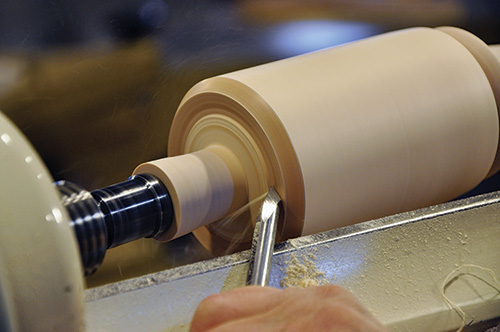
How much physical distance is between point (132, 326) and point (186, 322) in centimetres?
5

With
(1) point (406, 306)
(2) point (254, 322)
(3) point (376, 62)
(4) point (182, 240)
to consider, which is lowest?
(4) point (182, 240)

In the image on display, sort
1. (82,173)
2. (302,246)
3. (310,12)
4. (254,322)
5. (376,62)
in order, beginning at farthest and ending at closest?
1. (310,12)
2. (82,173)
3. (376,62)
4. (302,246)
5. (254,322)

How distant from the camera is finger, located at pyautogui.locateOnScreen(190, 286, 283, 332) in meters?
0.40

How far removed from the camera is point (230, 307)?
401 mm

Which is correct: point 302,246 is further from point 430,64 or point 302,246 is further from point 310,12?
point 310,12

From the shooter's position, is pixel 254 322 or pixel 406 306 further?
pixel 406 306

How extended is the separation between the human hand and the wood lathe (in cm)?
14

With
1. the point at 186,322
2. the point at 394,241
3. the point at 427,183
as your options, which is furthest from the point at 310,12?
the point at 186,322

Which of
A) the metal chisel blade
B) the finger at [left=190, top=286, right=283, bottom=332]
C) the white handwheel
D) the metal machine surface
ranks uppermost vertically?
the white handwheel

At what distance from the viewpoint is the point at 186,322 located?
523 millimetres

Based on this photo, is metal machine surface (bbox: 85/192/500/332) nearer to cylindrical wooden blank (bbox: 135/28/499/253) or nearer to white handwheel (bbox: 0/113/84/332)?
cylindrical wooden blank (bbox: 135/28/499/253)

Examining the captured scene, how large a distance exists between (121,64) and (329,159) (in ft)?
1.45

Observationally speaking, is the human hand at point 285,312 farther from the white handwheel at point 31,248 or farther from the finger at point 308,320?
the white handwheel at point 31,248

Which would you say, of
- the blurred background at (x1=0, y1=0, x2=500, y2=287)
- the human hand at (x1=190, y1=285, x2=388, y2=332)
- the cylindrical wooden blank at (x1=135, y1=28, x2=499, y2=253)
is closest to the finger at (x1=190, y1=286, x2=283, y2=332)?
the human hand at (x1=190, y1=285, x2=388, y2=332)
